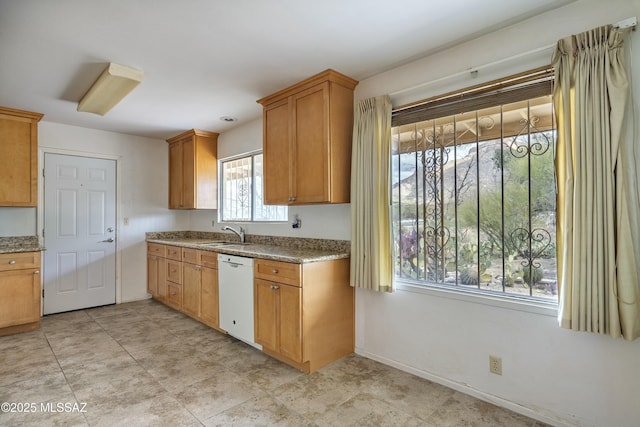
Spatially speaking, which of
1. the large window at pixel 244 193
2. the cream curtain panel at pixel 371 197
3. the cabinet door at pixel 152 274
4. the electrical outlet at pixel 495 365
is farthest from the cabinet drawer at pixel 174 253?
the electrical outlet at pixel 495 365

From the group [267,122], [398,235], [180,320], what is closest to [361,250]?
[398,235]

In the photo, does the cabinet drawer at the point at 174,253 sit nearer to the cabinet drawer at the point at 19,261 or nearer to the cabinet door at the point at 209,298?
the cabinet door at the point at 209,298

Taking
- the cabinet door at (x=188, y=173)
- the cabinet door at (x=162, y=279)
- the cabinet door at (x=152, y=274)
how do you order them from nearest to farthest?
the cabinet door at (x=162, y=279)
the cabinet door at (x=188, y=173)
the cabinet door at (x=152, y=274)

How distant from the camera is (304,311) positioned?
2.54 m

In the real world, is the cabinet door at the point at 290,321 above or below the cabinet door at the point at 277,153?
below

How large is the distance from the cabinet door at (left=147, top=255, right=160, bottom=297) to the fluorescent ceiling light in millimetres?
2175

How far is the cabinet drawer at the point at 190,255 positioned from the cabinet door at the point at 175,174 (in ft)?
3.48

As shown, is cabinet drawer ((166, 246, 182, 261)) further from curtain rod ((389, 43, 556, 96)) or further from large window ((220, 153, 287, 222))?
curtain rod ((389, 43, 556, 96))

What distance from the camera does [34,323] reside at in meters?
3.57

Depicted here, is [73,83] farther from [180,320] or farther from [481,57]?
[481,57]

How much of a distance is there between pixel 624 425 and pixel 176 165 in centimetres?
514

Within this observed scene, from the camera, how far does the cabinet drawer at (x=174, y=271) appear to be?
4.06 metres

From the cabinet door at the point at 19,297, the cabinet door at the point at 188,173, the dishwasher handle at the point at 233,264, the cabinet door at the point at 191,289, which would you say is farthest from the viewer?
the cabinet door at the point at 188,173

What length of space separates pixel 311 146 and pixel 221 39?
40.3 inches
